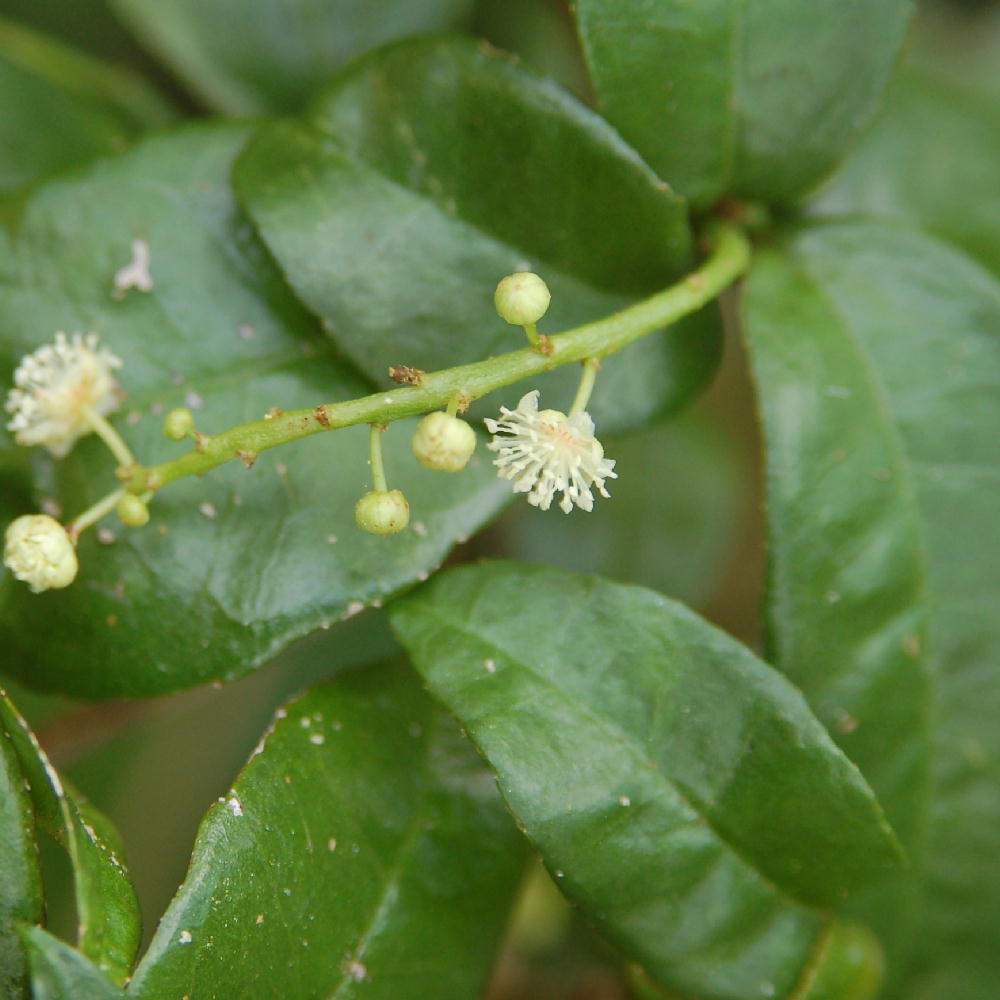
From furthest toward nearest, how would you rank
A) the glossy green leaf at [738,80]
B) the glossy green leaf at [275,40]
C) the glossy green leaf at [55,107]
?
the glossy green leaf at [275,40] → the glossy green leaf at [55,107] → the glossy green leaf at [738,80]

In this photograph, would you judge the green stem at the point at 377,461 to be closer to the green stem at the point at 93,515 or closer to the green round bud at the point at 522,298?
the green round bud at the point at 522,298

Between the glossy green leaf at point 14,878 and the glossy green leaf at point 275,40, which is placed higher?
the glossy green leaf at point 275,40

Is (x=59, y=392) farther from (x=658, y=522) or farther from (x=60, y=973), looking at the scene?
(x=658, y=522)

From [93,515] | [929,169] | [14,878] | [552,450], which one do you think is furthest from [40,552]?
[929,169]

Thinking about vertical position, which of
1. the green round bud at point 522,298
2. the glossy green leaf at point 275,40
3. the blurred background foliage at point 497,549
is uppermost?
the glossy green leaf at point 275,40

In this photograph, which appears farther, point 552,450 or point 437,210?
point 437,210

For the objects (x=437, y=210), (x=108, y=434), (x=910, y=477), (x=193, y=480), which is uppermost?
(x=437, y=210)

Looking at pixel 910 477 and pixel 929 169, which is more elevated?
pixel 929 169

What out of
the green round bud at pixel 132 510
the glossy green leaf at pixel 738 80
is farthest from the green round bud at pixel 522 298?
the green round bud at pixel 132 510
